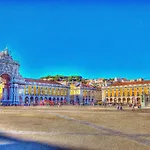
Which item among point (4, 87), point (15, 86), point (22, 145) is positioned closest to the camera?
point (22, 145)

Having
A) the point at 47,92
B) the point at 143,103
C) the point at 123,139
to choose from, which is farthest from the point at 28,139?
the point at 47,92

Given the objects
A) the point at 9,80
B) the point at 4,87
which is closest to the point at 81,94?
the point at 9,80

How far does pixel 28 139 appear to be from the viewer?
9617mm

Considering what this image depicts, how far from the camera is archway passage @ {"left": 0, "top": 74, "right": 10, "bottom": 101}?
8694cm

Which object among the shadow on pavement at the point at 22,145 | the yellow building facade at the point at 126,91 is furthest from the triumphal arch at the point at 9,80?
the shadow on pavement at the point at 22,145

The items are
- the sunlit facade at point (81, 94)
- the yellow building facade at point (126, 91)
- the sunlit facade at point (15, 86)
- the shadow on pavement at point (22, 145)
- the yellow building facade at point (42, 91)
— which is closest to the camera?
the shadow on pavement at point (22, 145)

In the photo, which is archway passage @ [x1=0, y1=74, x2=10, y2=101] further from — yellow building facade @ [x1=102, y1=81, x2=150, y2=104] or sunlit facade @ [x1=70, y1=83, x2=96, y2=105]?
yellow building facade @ [x1=102, y1=81, x2=150, y2=104]

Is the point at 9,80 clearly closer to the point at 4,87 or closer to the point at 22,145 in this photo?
the point at 4,87

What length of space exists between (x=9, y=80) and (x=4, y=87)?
3.88 m

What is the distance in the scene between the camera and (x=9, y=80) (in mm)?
90812

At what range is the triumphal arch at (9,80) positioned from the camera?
8775cm

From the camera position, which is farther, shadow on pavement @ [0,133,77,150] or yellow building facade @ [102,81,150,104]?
yellow building facade @ [102,81,150,104]

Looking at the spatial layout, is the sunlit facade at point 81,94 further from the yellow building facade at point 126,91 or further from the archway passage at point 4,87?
the archway passage at point 4,87

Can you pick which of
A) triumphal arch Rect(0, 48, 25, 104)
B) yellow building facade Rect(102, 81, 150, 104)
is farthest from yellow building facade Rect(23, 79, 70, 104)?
yellow building facade Rect(102, 81, 150, 104)
